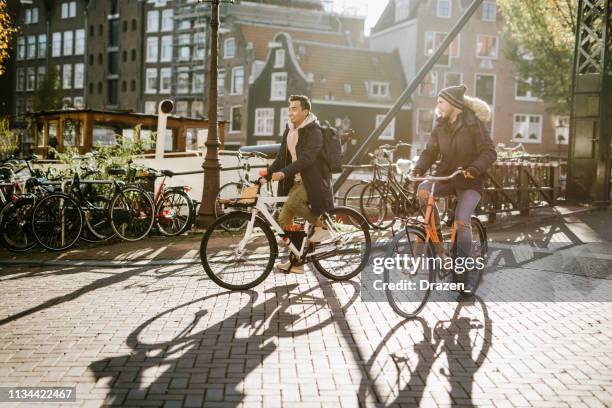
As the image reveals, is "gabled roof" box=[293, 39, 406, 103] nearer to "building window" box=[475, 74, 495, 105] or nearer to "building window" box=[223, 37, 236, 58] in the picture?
"building window" box=[475, 74, 495, 105]

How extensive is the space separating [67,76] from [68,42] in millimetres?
3540

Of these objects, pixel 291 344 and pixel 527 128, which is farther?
pixel 527 128

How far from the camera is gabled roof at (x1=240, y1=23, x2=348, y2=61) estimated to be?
49562mm

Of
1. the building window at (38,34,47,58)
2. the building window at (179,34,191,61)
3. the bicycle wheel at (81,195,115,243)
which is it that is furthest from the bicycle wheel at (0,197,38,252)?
the building window at (38,34,47,58)

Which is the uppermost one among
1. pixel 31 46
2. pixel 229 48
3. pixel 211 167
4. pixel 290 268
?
pixel 31 46

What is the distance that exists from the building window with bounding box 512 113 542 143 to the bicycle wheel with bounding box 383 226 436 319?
46.2m

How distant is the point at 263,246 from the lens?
666cm

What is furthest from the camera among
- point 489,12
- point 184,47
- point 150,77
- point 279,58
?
point 150,77

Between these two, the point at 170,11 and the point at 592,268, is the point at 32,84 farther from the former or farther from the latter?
the point at 592,268

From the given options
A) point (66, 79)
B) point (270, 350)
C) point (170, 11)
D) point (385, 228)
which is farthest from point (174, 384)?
point (66, 79)

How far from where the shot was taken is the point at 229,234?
6887 mm

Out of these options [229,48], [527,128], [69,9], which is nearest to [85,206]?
[229,48]

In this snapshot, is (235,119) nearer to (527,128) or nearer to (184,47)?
(184,47)

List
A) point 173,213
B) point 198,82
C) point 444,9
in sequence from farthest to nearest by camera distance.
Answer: point 198,82 → point 444,9 → point 173,213
